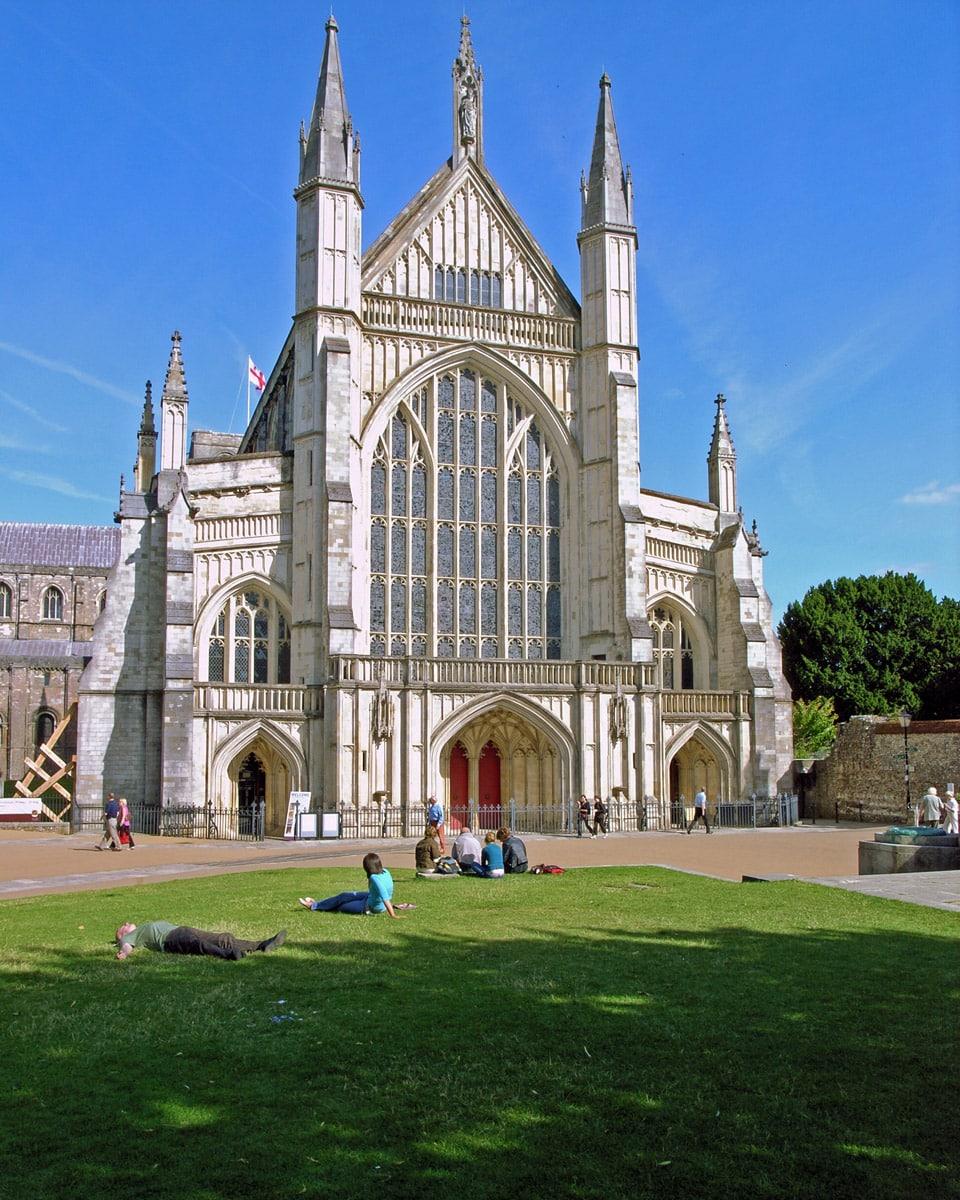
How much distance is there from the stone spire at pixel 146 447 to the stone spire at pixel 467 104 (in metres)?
13.7

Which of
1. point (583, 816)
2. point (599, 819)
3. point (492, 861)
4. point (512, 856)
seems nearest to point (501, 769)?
point (583, 816)

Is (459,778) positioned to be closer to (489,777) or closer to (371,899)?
(489,777)

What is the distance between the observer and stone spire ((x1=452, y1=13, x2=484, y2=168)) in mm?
38062

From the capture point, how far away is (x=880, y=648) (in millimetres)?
50844

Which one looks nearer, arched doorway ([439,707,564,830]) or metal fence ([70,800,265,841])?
metal fence ([70,800,265,841])

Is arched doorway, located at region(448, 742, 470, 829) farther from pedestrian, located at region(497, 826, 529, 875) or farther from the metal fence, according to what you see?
pedestrian, located at region(497, 826, 529, 875)

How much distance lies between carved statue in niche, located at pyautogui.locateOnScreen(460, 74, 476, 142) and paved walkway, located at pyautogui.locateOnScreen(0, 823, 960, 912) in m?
24.0

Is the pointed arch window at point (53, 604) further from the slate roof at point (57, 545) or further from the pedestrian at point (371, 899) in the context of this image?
the pedestrian at point (371, 899)

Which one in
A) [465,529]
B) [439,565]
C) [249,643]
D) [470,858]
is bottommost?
[470,858]

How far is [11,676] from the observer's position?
55.7 meters

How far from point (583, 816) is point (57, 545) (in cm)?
4529

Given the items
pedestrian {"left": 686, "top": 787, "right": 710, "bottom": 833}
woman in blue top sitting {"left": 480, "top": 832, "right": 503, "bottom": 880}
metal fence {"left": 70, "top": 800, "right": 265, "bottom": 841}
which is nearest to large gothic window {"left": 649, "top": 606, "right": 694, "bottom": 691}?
pedestrian {"left": 686, "top": 787, "right": 710, "bottom": 833}

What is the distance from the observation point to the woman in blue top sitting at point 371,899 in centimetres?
1345

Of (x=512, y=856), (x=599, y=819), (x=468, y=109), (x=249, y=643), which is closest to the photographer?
(x=512, y=856)
